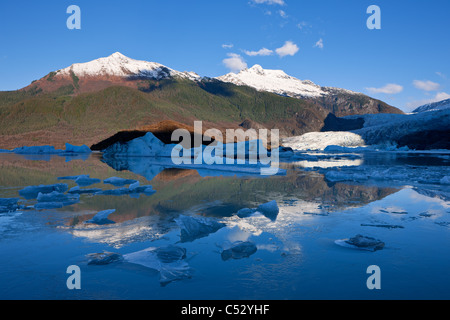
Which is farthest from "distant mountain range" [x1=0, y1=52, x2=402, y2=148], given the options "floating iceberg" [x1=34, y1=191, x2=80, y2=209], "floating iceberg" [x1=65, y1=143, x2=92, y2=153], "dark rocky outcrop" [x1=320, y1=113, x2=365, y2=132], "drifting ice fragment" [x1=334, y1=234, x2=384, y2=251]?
"drifting ice fragment" [x1=334, y1=234, x2=384, y2=251]

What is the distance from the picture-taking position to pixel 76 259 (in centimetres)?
432

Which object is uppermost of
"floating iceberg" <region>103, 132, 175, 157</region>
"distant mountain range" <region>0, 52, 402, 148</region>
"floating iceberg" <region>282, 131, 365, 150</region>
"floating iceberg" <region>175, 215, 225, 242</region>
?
"distant mountain range" <region>0, 52, 402, 148</region>

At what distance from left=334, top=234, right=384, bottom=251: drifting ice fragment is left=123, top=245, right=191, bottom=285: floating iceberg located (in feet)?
8.50

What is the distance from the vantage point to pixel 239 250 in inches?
181

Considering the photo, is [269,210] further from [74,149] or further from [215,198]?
[74,149]

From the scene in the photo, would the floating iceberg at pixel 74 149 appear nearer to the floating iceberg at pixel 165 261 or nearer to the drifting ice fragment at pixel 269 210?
the drifting ice fragment at pixel 269 210

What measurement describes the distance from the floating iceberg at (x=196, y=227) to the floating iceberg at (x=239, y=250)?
950 mm

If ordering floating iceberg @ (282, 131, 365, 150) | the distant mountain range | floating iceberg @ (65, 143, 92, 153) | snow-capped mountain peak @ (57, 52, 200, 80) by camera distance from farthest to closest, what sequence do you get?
snow-capped mountain peak @ (57, 52, 200, 80)
the distant mountain range
floating iceberg @ (282, 131, 365, 150)
floating iceberg @ (65, 143, 92, 153)

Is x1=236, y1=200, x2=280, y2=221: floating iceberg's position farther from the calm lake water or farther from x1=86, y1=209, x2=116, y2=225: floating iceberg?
x1=86, y1=209, x2=116, y2=225: floating iceberg

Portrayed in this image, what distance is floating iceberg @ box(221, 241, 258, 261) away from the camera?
444cm

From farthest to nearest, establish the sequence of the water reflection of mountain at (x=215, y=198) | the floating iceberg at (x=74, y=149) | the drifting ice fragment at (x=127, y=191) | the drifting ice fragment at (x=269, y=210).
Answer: the floating iceberg at (x=74, y=149)
the drifting ice fragment at (x=127, y=191)
the water reflection of mountain at (x=215, y=198)
the drifting ice fragment at (x=269, y=210)

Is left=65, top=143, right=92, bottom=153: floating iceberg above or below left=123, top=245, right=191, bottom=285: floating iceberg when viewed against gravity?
above

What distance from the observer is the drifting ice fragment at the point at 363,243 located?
482 centimetres

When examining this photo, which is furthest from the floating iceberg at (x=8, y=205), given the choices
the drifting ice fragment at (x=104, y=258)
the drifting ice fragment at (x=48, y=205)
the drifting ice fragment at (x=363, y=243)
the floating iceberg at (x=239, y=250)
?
the drifting ice fragment at (x=363, y=243)
